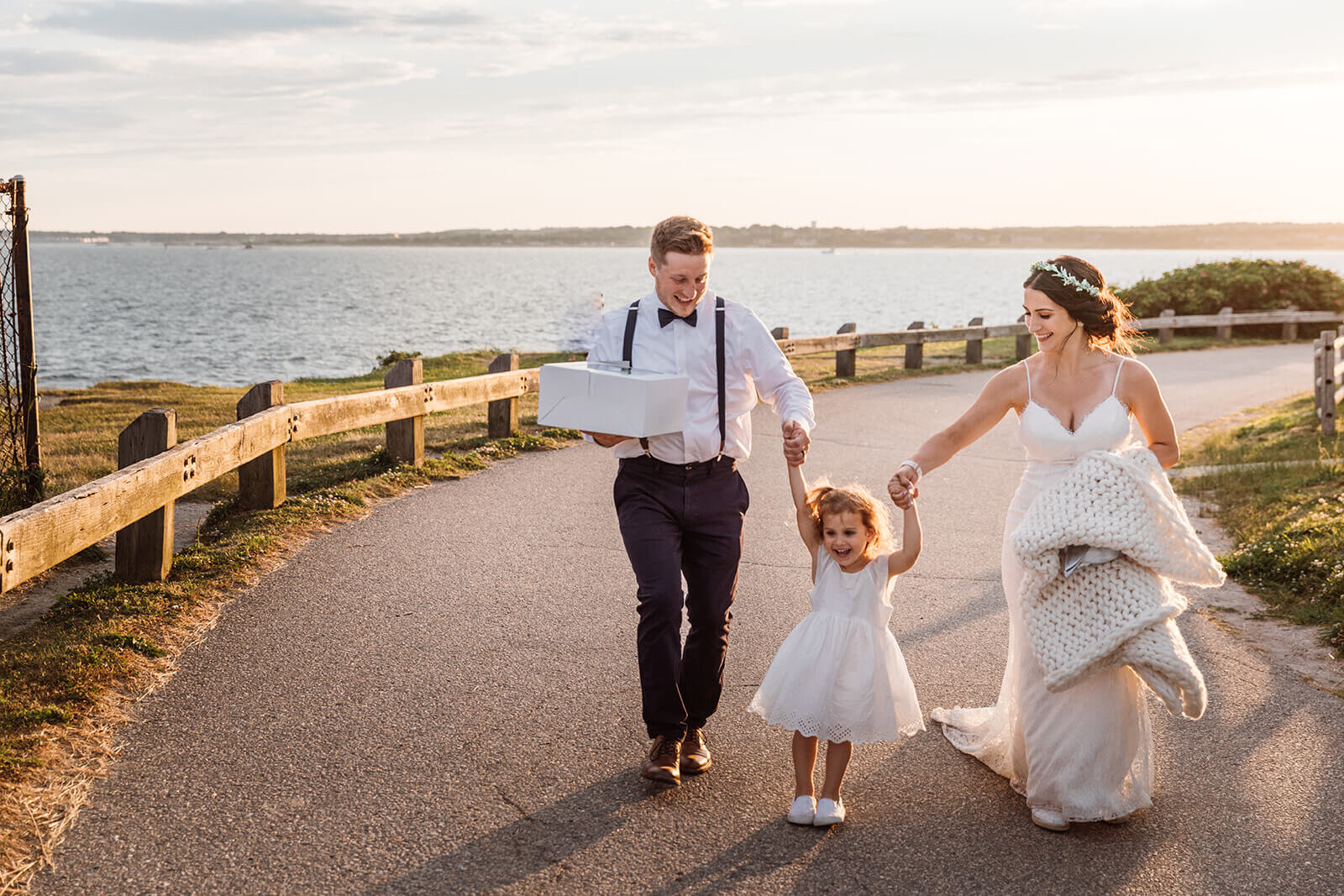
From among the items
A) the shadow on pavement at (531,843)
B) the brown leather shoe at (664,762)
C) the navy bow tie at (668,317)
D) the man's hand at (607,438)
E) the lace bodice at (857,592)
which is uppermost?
the navy bow tie at (668,317)

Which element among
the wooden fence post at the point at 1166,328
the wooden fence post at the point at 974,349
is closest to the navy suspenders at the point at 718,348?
the wooden fence post at the point at 974,349

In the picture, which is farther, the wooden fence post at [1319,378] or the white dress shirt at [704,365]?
the wooden fence post at [1319,378]

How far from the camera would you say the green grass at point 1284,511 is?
272 inches

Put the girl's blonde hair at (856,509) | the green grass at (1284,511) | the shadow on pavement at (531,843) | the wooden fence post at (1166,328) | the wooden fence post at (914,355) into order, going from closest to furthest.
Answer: the shadow on pavement at (531,843) < the girl's blonde hair at (856,509) < the green grass at (1284,511) < the wooden fence post at (914,355) < the wooden fence post at (1166,328)

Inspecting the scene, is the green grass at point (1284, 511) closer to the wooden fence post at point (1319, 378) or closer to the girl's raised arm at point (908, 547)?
the wooden fence post at point (1319, 378)

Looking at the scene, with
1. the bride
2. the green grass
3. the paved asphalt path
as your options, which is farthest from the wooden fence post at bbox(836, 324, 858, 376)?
the bride

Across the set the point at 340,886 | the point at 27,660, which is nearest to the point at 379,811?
the point at 340,886

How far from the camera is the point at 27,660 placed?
527 cm

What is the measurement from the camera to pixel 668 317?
14.7 ft

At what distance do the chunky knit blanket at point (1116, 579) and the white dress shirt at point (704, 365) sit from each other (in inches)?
38.1

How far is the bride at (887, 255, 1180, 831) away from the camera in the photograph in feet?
13.5

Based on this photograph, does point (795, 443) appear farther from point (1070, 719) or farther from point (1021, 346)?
point (1021, 346)

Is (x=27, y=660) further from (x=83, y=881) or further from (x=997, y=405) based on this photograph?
(x=997, y=405)

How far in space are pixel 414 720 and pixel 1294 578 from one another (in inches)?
213
